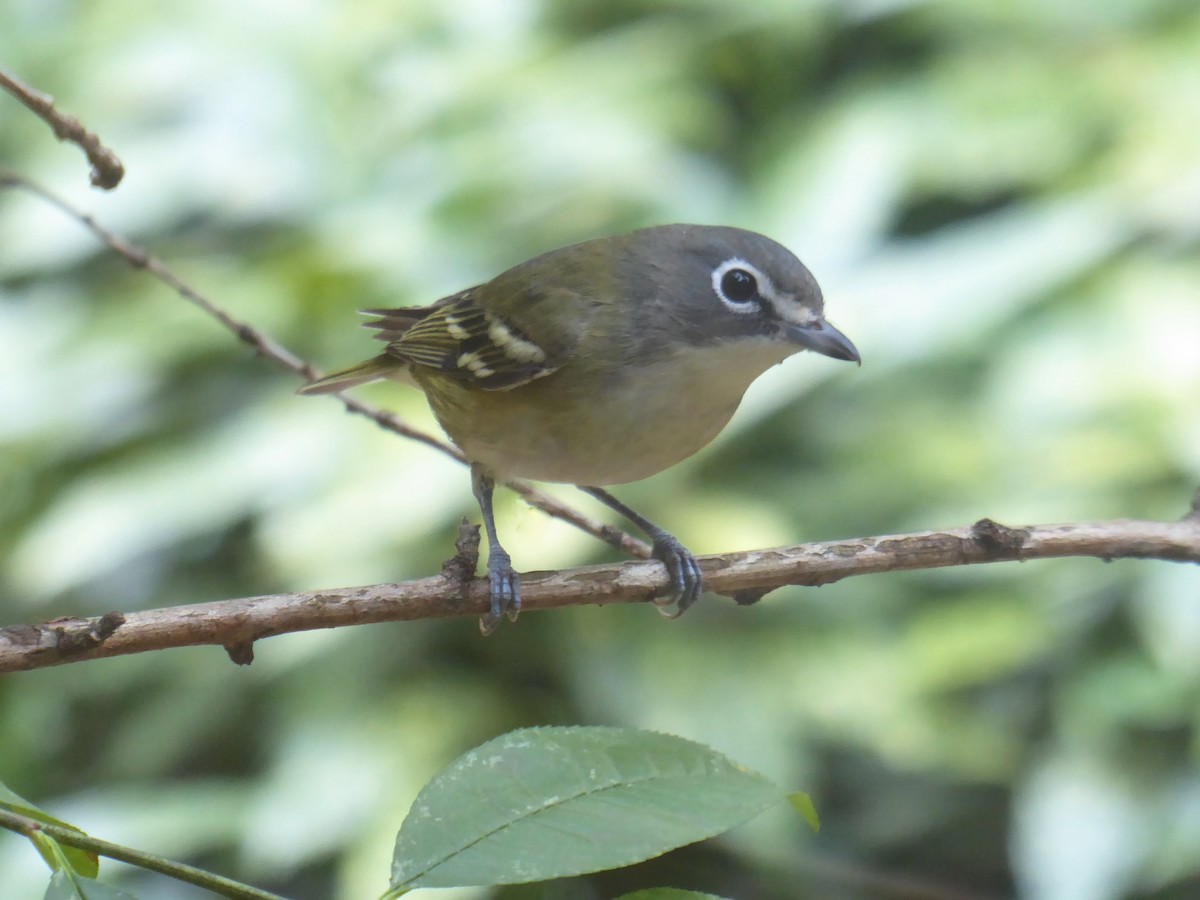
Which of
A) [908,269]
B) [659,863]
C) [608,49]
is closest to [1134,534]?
[659,863]

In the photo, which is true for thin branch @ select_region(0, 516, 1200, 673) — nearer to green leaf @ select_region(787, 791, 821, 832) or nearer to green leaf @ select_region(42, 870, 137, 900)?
green leaf @ select_region(42, 870, 137, 900)

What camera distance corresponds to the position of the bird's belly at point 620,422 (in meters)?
2.70

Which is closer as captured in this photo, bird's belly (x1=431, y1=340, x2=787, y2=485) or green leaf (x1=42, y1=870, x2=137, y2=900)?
green leaf (x1=42, y1=870, x2=137, y2=900)

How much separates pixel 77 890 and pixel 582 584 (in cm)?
100

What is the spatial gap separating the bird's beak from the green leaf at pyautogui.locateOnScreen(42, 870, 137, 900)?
1834mm

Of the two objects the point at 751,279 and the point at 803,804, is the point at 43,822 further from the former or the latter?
the point at 751,279

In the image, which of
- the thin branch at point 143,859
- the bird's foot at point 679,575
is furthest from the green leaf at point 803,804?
the bird's foot at point 679,575

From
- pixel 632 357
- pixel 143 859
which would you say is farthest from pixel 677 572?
pixel 143 859

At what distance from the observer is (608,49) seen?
5406 mm

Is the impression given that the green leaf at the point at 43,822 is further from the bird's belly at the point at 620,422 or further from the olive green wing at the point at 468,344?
the olive green wing at the point at 468,344

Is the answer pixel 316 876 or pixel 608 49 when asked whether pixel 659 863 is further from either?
pixel 608 49

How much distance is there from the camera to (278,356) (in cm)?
247

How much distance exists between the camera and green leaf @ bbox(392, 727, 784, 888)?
1.12 meters

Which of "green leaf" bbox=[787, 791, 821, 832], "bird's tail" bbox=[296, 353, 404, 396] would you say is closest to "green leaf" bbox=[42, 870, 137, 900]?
"green leaf" bbox=[787, 791, 821, 832]
